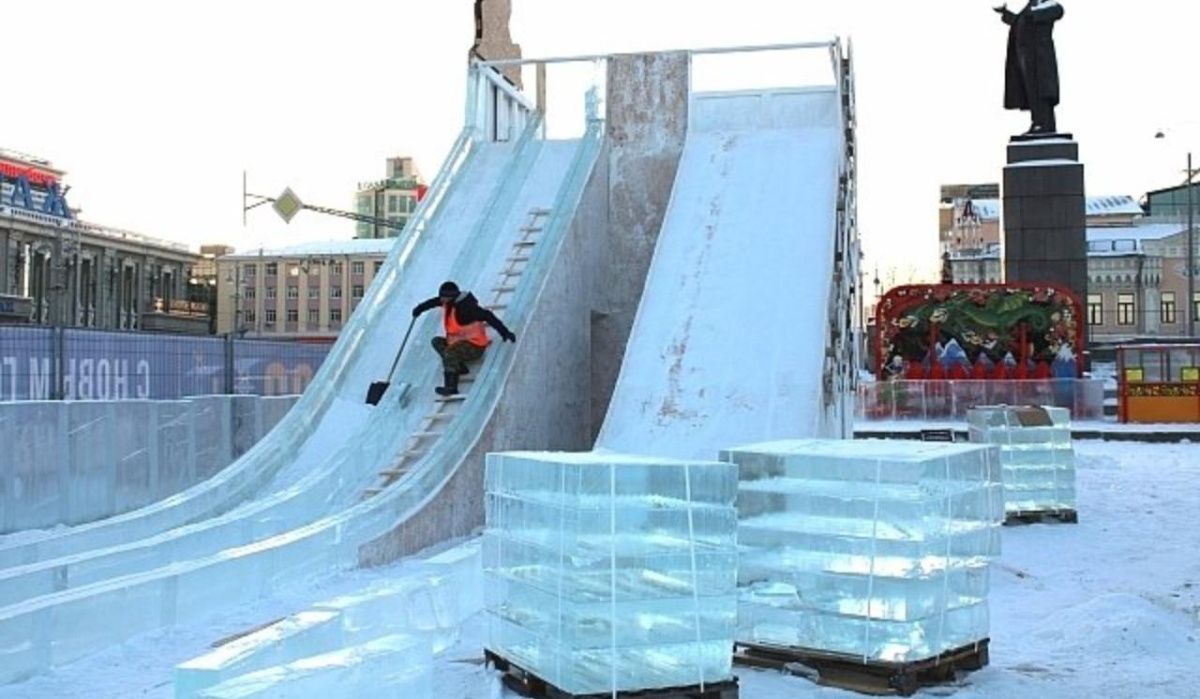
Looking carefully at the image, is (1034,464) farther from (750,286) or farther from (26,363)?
(26,363)

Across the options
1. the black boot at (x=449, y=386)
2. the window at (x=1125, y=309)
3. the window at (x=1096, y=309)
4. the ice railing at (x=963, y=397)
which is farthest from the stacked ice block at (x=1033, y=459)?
the window at (x=1125, y=309)

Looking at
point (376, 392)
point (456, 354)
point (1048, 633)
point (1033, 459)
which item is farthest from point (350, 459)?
point (1033, 459)

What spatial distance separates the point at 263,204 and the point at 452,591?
31.6 m

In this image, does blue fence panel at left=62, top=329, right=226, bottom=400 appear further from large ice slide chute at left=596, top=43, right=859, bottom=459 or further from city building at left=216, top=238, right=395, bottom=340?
city building at left=216, top=238, right=395, bottom=340

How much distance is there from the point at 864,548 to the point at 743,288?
22.4 ft

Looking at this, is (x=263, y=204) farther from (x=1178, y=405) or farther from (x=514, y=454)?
(x=514, y=454)

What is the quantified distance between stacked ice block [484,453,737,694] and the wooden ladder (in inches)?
209

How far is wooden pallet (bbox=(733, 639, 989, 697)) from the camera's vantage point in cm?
581

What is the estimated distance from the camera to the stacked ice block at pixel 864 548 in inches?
231

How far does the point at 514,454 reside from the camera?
240 inches

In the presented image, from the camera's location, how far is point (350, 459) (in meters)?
11.1

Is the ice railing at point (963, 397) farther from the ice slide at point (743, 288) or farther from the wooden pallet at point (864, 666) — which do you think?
the wooden pallet at point (864, 666)

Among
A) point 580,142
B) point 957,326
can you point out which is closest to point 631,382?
point 580,142

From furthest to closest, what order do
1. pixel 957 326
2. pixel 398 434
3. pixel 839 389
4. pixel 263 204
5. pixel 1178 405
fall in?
pixel 263 204
pixel 957 326
pixel 1178 405
pixel 839 389
pixel 398 434
